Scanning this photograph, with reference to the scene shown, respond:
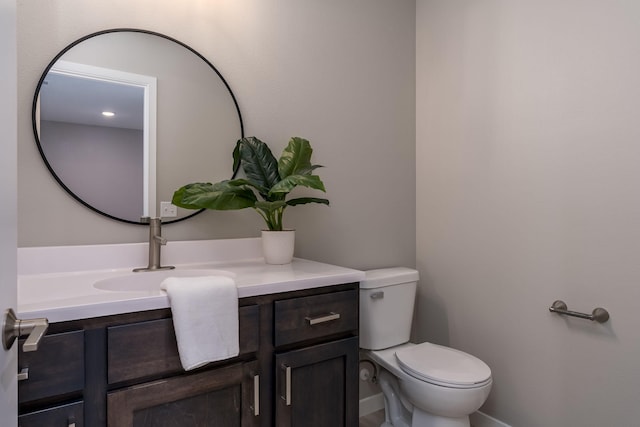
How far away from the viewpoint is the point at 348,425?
4.53 ft

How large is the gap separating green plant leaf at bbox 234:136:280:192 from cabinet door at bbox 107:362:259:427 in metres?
0.75

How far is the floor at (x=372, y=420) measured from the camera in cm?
199

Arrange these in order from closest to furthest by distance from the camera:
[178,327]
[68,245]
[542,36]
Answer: [178,327] → [68,245] → [542,36]

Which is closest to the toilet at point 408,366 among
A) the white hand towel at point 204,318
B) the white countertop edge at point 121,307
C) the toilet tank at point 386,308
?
the toilet tank at point 386,308

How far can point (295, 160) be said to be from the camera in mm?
1588

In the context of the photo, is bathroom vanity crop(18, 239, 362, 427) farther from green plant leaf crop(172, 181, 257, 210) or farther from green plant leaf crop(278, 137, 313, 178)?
green plant leaf crop(278, 137, 313, 178)

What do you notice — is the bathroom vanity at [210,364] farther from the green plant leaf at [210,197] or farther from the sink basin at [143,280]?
the green plant leaf at [210,197]

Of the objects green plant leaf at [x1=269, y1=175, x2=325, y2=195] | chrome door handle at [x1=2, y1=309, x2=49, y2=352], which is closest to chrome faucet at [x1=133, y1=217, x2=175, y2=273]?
green plant leaf at [x1=269, y1=175, x2=325, y2=195]

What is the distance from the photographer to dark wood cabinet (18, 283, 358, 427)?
875mm

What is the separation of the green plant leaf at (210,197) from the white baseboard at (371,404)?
52.7 inches

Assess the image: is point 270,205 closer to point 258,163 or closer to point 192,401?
point 258,163

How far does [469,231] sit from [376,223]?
0.49 meters

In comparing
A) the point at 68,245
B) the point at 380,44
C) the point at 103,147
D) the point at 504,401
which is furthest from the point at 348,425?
the point at 380,44

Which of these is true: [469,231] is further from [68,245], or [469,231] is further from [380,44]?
[68,245]
